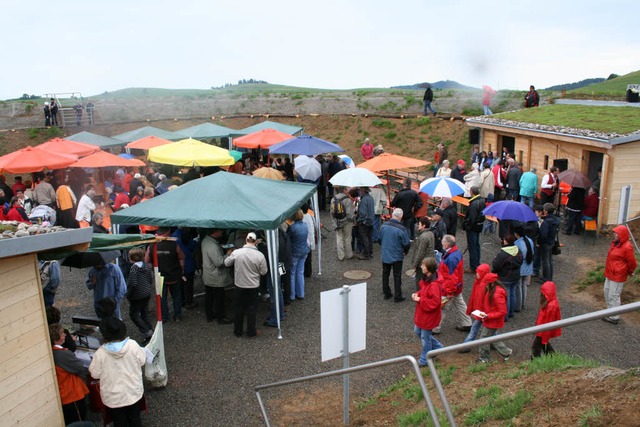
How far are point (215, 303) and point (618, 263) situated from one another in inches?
271

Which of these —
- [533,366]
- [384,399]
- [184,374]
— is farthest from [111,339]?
[533,366]

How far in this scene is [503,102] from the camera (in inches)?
1139

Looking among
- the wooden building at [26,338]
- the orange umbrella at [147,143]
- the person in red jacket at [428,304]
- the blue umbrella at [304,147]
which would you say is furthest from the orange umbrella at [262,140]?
the wooden building at [26,338]

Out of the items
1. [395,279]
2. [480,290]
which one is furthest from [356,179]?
[480,290]

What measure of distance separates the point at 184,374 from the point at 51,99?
33.3 metres

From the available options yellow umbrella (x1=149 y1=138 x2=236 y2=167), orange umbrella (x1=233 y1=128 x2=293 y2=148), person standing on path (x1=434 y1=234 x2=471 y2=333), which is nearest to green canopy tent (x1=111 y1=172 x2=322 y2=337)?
person standing on path (x1=434 y1=234 x2=471 y2=333)

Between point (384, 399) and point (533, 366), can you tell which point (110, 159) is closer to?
point (384, 399)

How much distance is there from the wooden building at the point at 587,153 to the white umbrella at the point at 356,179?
6.26m

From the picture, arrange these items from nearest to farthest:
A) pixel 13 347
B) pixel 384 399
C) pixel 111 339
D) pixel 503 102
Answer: pixel 13 347
pixel 111 339
pixel 384 399
pixel 503 102

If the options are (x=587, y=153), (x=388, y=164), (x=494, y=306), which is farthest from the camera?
(x=587, y=153)

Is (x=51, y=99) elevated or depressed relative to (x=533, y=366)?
elevated

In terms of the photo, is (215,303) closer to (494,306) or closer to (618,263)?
(494,306)

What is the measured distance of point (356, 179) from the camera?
39.6ft

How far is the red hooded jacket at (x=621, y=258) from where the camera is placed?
340 inches
